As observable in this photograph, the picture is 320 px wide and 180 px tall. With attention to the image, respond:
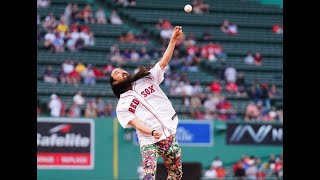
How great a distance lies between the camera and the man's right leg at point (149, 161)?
40.4ft

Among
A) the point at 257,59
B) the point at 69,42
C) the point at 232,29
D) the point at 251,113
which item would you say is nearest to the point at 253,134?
the point at 251,113

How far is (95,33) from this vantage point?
100ft

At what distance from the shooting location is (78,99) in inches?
1077

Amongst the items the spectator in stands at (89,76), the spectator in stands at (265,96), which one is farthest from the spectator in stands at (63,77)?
the spectator in stands at (265,96)

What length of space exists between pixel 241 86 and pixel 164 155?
17.8 meters

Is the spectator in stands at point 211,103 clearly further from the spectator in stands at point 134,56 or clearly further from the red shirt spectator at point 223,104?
the spectator in stands at point 134,56

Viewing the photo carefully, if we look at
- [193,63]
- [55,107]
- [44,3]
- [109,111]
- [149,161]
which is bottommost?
[149,161]

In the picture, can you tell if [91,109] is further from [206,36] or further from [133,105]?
[133,105]

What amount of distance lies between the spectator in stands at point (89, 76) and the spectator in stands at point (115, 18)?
335cm

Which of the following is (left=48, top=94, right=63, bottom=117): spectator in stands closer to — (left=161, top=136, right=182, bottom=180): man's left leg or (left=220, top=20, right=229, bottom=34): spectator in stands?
(left=220, top=20, right=229, bottom=34): spectator in stands

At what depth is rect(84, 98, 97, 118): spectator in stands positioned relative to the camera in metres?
27.2

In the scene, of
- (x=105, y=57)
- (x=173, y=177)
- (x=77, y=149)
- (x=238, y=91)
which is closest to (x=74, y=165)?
(x=77, y=149)
